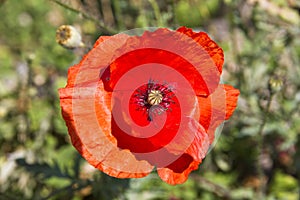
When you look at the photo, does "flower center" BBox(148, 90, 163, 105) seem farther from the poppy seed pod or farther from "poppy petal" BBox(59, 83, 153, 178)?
the poppy seed pod

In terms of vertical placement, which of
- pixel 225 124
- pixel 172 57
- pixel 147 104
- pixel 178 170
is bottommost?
pixel 225 124

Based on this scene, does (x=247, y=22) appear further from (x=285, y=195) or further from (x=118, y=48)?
(x=118, y=48)

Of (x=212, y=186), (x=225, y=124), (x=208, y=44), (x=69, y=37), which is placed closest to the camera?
(x=208, y=44)

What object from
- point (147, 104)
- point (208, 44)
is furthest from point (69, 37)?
point (208, 44)

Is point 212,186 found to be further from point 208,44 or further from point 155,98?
point 208,44

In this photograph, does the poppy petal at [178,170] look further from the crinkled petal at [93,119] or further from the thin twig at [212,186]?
the thin twig at [212,186]

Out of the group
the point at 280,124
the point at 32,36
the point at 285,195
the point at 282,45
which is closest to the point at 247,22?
the point at 282,45

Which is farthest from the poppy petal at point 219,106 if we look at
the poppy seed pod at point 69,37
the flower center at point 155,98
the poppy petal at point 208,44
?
the poppy seed pod at point 69,37
